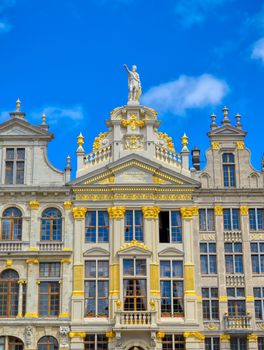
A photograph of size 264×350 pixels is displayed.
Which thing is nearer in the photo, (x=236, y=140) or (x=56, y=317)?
Result: (x=56, y=317)

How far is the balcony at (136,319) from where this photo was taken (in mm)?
35781

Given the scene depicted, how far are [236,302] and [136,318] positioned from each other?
20.3 ft

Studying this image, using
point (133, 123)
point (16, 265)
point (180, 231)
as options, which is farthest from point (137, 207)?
point (16, 265)

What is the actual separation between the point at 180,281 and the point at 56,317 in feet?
24.9

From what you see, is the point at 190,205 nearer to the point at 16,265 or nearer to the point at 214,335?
the point at 214,335

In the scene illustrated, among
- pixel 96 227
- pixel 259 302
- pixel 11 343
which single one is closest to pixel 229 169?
pixel 259 302

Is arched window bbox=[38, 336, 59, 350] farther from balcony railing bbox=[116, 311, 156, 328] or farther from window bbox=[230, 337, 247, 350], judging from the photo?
window bbox=[230, 337, 247, 350]

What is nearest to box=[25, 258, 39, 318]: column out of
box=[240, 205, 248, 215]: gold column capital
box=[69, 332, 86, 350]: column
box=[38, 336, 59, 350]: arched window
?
box=[38, 336, 59, 350]: arched window

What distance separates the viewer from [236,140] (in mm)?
40781

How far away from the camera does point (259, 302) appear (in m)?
37.8

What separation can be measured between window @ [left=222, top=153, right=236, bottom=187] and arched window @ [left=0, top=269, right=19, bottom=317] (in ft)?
46.7

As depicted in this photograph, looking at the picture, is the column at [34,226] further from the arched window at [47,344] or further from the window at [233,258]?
the window at [233,258]

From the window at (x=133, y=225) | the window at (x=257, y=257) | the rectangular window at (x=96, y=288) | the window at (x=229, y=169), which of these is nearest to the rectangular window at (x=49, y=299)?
the rectangular window at (x=96, y=288)

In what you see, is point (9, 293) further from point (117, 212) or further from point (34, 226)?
point (117, 212)
